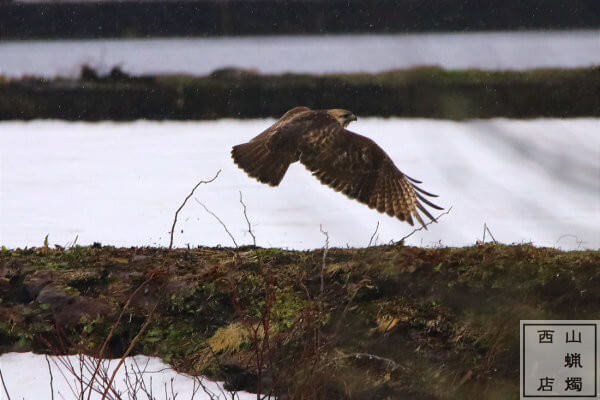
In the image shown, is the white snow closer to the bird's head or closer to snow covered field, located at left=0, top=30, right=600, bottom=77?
the bird's head

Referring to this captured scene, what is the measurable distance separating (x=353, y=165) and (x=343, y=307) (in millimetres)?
874

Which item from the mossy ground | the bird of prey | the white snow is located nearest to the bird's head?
the bird of prey

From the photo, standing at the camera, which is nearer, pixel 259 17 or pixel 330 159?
pixel 330 159

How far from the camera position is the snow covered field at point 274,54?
6.31 m

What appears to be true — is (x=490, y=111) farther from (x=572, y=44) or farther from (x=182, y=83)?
(x=182, y=83)

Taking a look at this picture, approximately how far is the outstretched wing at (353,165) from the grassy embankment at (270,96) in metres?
2.13

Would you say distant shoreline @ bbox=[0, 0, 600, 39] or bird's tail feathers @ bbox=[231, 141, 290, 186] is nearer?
bird's tail feathers @ bbox=[231, 141, 290, 186]

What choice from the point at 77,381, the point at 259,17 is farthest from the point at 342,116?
the point at 259,17

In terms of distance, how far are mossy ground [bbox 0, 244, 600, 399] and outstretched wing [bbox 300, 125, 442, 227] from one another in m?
0.35

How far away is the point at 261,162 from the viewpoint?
12.7 ft

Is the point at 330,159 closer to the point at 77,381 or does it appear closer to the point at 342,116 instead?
the point at 342,116

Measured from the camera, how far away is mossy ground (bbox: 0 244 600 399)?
3082mm

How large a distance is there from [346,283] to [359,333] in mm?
270

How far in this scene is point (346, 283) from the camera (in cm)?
348
